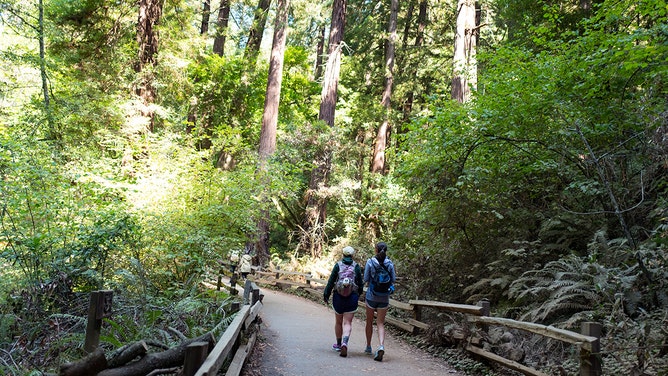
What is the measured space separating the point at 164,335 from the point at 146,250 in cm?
433

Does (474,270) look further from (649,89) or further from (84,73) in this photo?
(84,73)

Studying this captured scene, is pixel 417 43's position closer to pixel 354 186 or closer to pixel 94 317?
pixel 354 186

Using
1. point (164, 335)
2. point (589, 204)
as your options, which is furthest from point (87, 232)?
point (589, 204)

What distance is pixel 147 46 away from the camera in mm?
16406

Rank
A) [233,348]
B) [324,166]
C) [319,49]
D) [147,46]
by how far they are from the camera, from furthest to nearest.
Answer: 1. [319,49]
2. [324,166]
3. [147,46]
4. [233,348]

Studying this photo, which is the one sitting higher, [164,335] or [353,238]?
[353,238]

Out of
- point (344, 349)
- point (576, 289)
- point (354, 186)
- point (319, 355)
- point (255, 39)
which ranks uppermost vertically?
point (255, 39)

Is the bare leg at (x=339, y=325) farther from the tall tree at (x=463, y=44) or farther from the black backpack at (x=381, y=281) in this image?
the tall tree at (x=463, y=44)

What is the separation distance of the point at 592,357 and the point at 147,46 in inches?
618

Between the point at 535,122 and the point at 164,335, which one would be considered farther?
the point at 535,122

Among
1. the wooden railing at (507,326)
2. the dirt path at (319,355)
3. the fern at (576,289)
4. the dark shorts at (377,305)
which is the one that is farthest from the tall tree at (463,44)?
the dark shorts at (377,305)

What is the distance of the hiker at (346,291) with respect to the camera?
27.1 feet

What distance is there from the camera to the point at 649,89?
29.8 ft

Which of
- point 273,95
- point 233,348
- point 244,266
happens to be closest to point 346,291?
point 233,348
